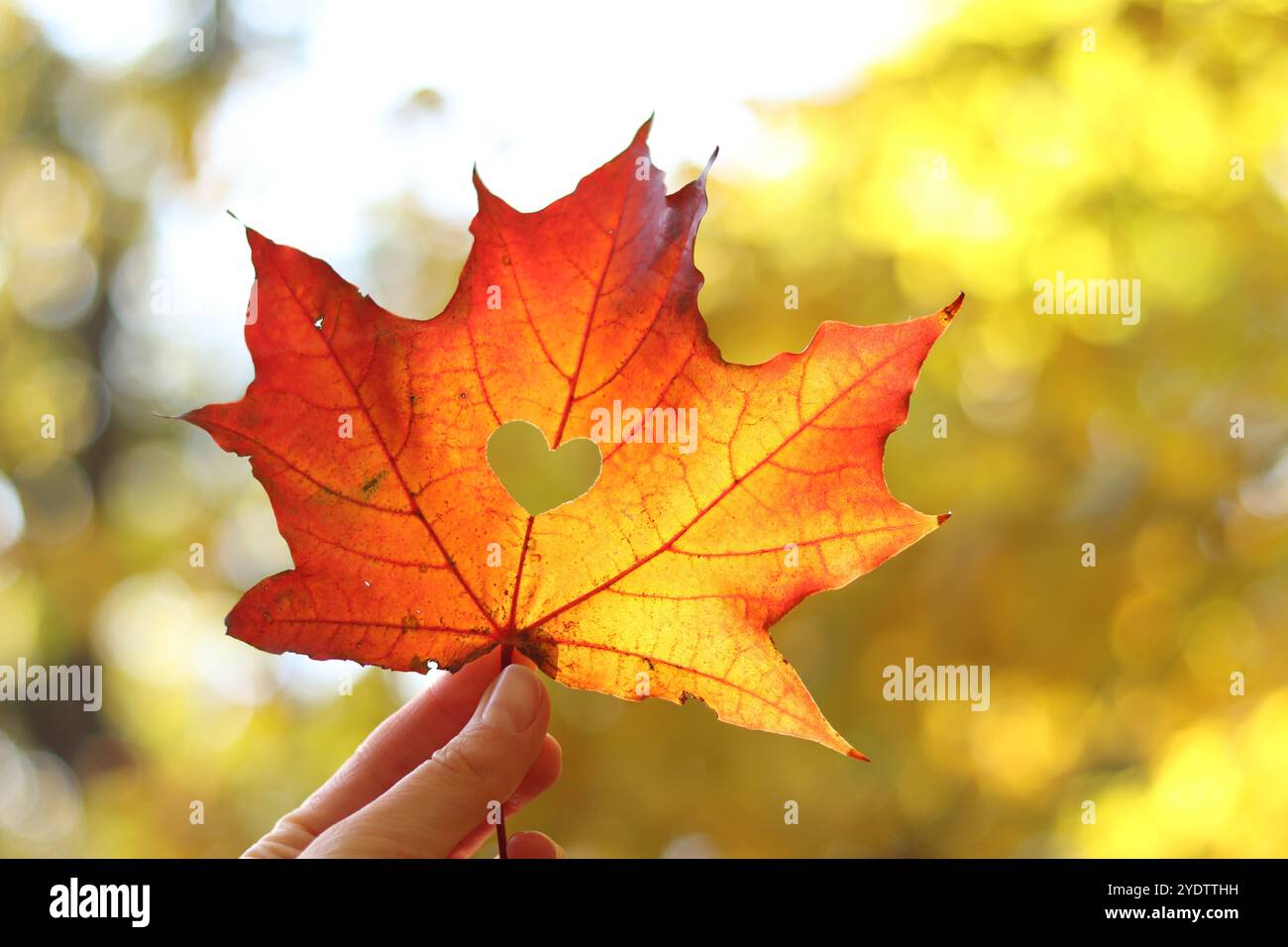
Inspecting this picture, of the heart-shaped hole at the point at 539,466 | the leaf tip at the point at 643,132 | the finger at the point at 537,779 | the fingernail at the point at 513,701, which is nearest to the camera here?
the leaf tip at the point at 643,132

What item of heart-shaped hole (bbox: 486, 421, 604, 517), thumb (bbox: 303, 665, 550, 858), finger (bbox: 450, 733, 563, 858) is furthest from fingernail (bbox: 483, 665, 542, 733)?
heart-shaped hole (bbox: 486, 421, 604, 517)

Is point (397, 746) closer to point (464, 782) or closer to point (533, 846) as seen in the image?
point (533, 846)

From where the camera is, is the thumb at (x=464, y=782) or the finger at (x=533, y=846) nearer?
the thumb at (x=464, y=782)

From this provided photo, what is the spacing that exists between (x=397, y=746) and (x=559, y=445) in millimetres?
528

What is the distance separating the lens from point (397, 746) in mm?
989

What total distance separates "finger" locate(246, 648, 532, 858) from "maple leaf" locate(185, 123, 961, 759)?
1.10 ft

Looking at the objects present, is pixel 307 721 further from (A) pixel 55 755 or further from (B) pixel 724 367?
(B) pixel 724 367

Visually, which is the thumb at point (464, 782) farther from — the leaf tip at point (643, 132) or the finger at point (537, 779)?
the leaf tip at point (643, 132)

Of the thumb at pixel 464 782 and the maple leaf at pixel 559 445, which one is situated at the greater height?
the maple leaf at pixel 559 445

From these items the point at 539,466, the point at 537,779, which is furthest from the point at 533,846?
the point at 539,466

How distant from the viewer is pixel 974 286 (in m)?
2.46

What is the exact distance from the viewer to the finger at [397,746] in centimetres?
97

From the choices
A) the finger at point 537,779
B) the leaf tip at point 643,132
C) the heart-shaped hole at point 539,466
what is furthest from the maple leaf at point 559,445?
the heart-shaped hole at point 539,466

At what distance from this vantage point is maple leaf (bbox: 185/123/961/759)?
Answer: 61 centimetres
